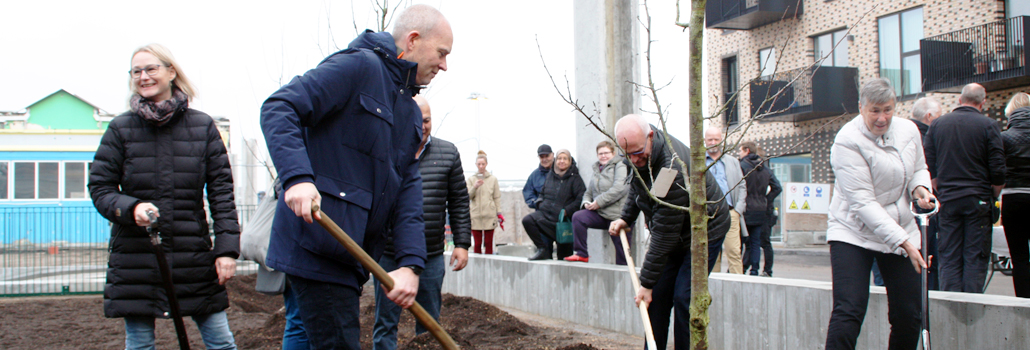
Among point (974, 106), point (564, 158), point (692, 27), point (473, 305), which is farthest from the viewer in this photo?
point (564, 158)

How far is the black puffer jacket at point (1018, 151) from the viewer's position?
4.91 m

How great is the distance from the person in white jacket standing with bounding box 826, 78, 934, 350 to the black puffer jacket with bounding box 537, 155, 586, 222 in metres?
4.20

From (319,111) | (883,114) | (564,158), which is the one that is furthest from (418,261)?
(564,158)

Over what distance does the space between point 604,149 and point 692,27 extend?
4512 mm

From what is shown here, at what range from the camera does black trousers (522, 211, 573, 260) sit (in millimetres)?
8000

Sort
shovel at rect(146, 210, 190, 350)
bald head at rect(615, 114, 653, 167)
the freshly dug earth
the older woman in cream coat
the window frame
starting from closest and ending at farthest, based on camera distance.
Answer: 1. shovel at rect(146, 210, 190, 350)
2. bald head at rect(615, 114, 653, 167)
3. the freshly dug earth
4. the older woman in cream coat
5. the window frame

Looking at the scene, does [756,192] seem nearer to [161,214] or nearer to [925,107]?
[925,107]

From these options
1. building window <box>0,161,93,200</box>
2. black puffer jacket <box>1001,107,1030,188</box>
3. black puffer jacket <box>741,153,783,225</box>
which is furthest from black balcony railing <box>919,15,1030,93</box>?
building window <box>0,161,93,200</box>

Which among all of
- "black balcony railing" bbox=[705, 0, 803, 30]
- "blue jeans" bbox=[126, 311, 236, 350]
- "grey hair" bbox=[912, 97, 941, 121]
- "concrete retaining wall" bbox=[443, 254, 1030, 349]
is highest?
"black balcony railing" bbox=[705, 0, 803, 30]

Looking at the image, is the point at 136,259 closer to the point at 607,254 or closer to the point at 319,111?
the point at 319,111

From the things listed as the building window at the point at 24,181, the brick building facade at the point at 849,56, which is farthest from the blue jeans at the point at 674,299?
the building window at the point at 24,181

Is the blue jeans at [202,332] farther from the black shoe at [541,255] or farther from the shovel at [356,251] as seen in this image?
the black shoe at [541,255]

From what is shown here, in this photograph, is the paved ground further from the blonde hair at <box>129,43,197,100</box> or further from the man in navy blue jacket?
the blonde hair at <box>129,43,197,100</box>

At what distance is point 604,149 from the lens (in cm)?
712
